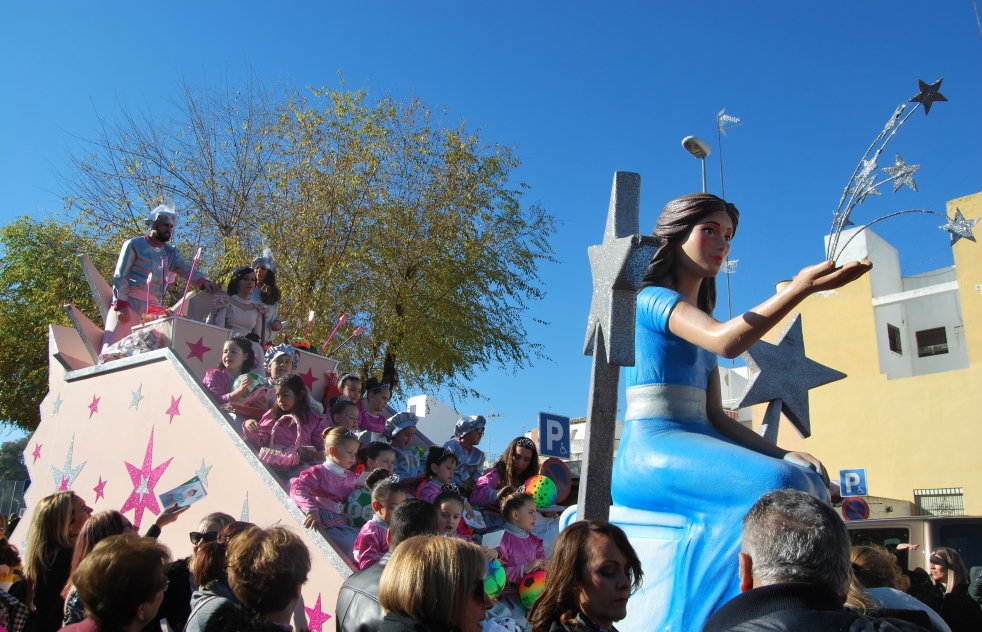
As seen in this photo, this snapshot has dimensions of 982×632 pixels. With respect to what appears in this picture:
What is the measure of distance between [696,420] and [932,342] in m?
18.3

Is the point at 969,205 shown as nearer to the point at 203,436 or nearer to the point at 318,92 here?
the point at 318,92

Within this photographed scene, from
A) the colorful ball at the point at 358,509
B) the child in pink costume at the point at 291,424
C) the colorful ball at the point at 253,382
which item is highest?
the colorful ball at the point at 253,382

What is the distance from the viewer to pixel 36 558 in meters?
3.62

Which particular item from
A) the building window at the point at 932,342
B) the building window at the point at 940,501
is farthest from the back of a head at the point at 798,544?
the building window at the point at 932,342

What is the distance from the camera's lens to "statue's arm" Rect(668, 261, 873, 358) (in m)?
2.98

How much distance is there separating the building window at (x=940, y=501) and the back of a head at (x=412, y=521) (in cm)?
1578

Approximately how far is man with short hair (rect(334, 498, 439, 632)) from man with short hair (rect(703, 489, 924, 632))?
129 centimetres

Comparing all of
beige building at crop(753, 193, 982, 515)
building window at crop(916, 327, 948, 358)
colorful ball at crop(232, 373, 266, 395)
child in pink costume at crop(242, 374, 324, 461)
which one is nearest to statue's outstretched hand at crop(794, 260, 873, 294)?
child in pink costume at crop(242, 374, 324, 461)

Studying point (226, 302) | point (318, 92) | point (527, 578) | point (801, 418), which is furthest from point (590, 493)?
point (318, 92)

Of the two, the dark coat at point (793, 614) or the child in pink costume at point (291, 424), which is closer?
the dark coat at point (793, 614)

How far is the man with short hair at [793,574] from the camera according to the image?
5.17 ft

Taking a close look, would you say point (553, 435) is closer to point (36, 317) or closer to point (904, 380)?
point (904, 380)

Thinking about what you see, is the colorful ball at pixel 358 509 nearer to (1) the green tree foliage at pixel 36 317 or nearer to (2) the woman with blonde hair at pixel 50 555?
(2) the woman with blonde hair at pixel 50 555

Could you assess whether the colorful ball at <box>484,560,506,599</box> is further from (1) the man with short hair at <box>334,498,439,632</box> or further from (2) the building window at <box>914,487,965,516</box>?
(2) the building window at <box>914,487,965,516</box>
